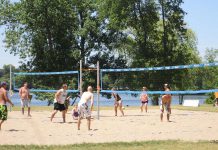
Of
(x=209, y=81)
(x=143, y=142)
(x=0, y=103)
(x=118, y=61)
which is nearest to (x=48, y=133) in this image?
(x=0, y=103)

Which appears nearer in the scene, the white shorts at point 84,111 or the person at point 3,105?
the person at point 3,105

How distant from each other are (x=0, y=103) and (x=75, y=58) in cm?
3101

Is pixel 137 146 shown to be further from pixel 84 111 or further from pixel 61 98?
pixel 61 98

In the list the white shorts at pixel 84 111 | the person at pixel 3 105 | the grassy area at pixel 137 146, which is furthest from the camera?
the white shorts at pixel 84 111

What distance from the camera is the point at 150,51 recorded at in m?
45.2

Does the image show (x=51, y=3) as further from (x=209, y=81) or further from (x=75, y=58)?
(x=209, y=81)

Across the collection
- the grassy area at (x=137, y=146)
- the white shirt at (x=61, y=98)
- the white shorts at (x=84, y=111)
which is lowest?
the grassy area at (x=137, y=146)

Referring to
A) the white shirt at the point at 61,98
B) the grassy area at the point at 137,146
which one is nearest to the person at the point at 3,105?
the white shirt at the point at 61,98

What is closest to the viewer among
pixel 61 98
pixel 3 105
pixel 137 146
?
pixel 137 146

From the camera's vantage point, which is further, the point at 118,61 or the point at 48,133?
the point at 118,61

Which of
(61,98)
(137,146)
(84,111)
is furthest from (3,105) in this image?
(137,146)

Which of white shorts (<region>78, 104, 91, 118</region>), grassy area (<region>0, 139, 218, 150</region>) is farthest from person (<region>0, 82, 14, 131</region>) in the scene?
grassy area (<region>0, 139, 218, 150</region>)

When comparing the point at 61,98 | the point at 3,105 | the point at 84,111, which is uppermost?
the point at 61,98

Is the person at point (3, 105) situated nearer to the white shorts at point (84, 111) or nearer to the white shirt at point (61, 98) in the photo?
the white shorts at point (84, 111)
